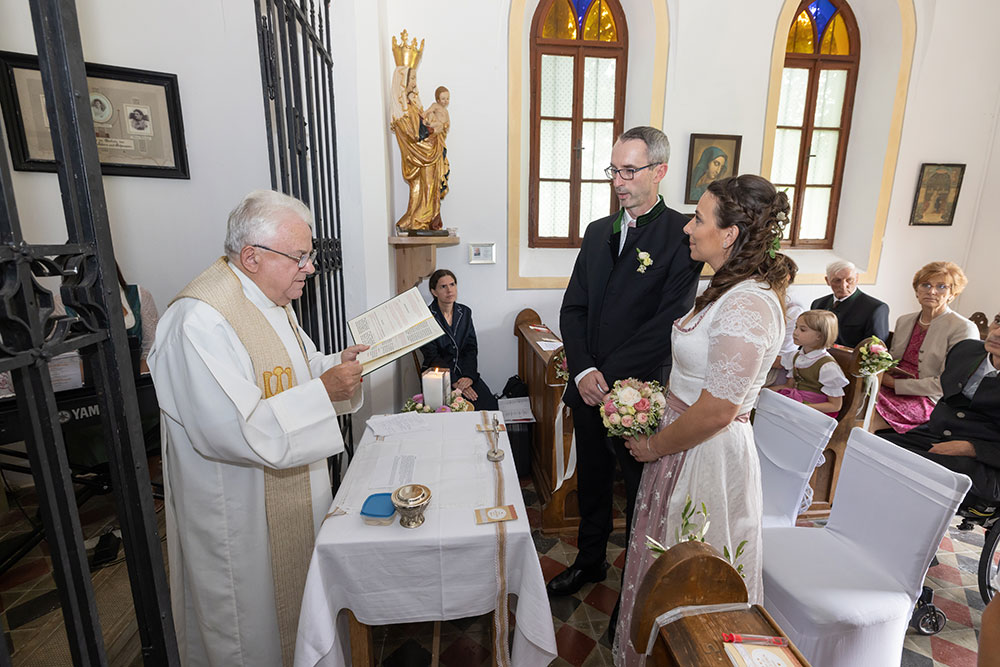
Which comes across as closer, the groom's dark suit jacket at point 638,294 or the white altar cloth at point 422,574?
the white altar cloth at point 422,574

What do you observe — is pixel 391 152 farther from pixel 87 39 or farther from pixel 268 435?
pixel 268 435

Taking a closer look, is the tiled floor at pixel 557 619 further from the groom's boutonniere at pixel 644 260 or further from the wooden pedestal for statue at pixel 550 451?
the groom's boutonniere at pixel 644 260

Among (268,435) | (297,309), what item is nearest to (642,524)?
(268,435)

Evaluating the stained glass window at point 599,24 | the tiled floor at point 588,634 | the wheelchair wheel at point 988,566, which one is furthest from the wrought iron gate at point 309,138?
the wheelchair wheel at point 988,566

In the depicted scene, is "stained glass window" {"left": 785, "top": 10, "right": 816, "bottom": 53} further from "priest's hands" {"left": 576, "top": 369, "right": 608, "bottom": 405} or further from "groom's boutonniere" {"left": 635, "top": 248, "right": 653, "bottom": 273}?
"priest's hands" {"left": 576, "top": 369, "right": 608, "bottom": 405}

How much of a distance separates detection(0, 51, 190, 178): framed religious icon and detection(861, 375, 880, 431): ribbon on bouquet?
171 inches

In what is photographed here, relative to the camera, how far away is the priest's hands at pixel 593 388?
2.18 metres

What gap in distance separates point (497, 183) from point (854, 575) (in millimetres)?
3743

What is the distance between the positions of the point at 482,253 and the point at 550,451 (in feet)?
6.78

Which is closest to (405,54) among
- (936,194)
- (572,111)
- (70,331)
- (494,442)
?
(572,111)

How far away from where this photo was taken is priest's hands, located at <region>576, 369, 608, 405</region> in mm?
2184

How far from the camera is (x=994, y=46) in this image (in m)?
4.87

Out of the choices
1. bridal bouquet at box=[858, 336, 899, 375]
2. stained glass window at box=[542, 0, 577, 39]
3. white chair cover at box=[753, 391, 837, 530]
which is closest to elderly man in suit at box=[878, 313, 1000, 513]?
bridal bouquet at box=[858, 336, 899, 375]

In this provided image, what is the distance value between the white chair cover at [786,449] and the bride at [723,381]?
657mm
